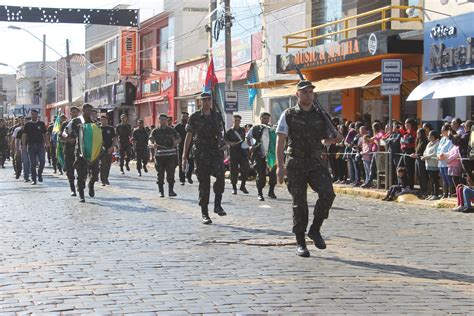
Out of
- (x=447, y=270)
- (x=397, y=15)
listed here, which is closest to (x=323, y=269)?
(x=447, y=270)

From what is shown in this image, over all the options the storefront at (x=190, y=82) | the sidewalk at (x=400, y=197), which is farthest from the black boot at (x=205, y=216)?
the storefront at (x=190, y=82)

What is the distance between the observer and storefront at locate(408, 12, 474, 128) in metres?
19.3

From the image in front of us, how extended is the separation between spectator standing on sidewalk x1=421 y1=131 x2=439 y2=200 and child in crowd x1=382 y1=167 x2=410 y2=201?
2.25 ft

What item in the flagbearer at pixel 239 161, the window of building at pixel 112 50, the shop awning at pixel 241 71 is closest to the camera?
the flagbearer at pixel 239 161

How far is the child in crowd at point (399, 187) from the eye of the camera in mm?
17609

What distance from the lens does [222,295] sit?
22.6ft

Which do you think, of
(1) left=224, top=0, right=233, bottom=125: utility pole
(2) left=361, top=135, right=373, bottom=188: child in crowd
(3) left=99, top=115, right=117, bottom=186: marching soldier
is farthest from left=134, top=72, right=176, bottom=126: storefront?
(2) left=361, top=135, right=373, bottom=188: child in crowd

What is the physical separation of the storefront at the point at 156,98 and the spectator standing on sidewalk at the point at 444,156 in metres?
28.2

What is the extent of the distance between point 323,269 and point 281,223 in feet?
13.7

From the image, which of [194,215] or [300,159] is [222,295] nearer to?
[300,159]

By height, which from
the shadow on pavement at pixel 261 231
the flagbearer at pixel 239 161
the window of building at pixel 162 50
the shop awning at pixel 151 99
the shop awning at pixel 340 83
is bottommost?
the shadow on pavement at pixel 261 231

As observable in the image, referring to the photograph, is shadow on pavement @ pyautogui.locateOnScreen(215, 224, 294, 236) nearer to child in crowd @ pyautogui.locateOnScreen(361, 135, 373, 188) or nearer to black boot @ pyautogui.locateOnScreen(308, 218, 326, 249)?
black boot @ pyautogui.locateOnScreen(308, 218, 326, 249)

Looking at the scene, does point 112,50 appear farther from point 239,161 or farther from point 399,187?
point 399,187

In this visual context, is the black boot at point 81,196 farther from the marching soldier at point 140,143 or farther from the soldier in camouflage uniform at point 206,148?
the marching soldier at point 140,143
